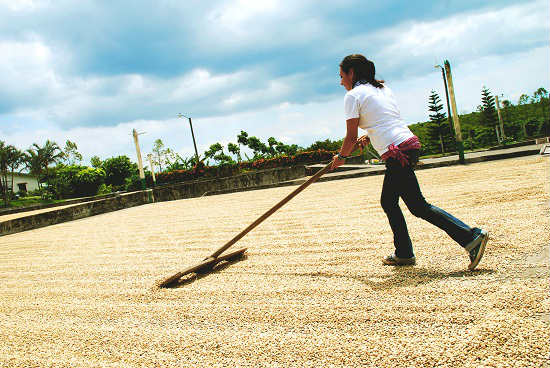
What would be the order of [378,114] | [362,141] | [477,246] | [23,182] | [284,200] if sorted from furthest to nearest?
[23,182], [284,200], [362,141], [378,114], [477,246]

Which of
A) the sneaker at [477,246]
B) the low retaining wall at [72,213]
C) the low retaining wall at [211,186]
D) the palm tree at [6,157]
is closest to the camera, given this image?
the sneaker at [477,246]

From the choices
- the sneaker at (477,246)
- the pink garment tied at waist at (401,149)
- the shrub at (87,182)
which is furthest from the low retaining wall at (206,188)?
the shrub at (87,182)

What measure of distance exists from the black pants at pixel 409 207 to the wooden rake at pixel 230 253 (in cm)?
51

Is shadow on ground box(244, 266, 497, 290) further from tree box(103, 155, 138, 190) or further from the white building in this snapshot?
the white building

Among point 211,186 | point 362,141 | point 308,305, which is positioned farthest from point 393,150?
point 211,186

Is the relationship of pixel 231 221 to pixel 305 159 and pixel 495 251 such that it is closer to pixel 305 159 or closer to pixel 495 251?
pixel 495 251

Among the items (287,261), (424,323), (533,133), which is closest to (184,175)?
(287,261)

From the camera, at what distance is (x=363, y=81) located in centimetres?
285

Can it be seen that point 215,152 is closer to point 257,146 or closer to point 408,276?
point 257,146

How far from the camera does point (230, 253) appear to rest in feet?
12.1

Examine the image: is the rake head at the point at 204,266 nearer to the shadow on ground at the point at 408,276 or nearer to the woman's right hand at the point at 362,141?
the shadow on ground at the point at 408,276

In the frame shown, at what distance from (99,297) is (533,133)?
138ft

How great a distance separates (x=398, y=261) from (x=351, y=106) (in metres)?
1.26

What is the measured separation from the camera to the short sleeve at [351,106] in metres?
2.73
